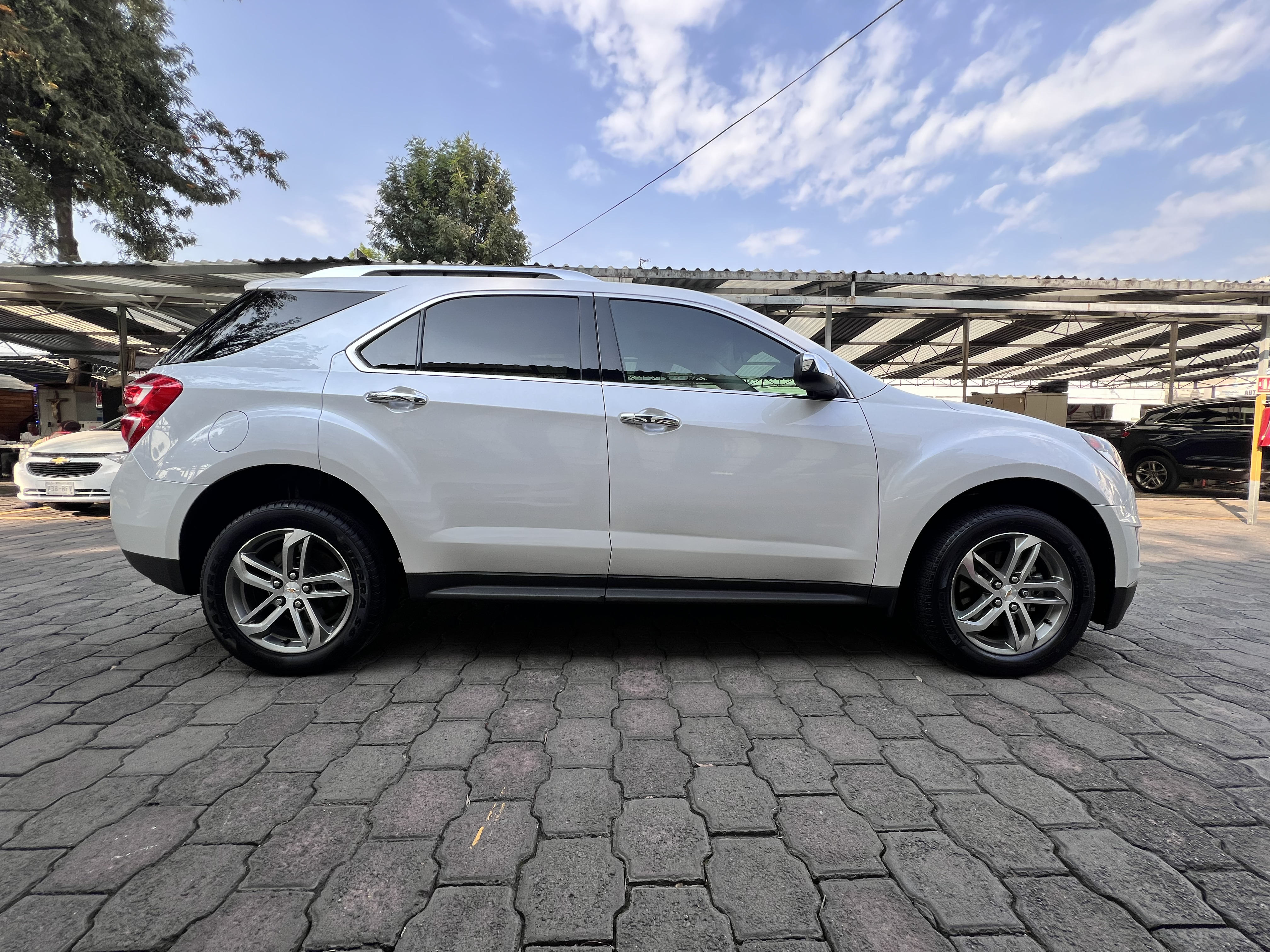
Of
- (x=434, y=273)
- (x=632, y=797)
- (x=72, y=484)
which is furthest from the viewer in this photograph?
(x=72, y=484)

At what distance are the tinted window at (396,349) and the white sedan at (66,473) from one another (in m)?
6.58

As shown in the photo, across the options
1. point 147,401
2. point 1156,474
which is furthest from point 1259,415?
point 147,401

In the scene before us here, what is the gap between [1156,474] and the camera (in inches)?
452

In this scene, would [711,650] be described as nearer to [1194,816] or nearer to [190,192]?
[1194,816]

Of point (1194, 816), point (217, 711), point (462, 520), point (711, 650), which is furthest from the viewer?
point (711, 650)

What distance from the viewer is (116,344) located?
48.5ft

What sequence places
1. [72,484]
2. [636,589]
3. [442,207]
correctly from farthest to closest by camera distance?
[442,207] → [72,484] → [636,589]

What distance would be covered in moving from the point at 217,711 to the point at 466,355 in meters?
1.67

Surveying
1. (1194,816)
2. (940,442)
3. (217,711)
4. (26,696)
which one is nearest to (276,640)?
(217,711)

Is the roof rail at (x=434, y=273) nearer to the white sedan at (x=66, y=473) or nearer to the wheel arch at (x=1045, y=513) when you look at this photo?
the wheel arch at (x=1045, y=513)

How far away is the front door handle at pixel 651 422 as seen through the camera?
253cm

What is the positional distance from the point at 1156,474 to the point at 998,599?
39.8 ft

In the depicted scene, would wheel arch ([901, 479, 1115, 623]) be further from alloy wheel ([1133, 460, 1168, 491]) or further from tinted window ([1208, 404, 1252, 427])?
tinted window ([1208, 404, 1252, 427])

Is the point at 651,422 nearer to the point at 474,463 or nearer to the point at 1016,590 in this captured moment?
the point at 474,463
